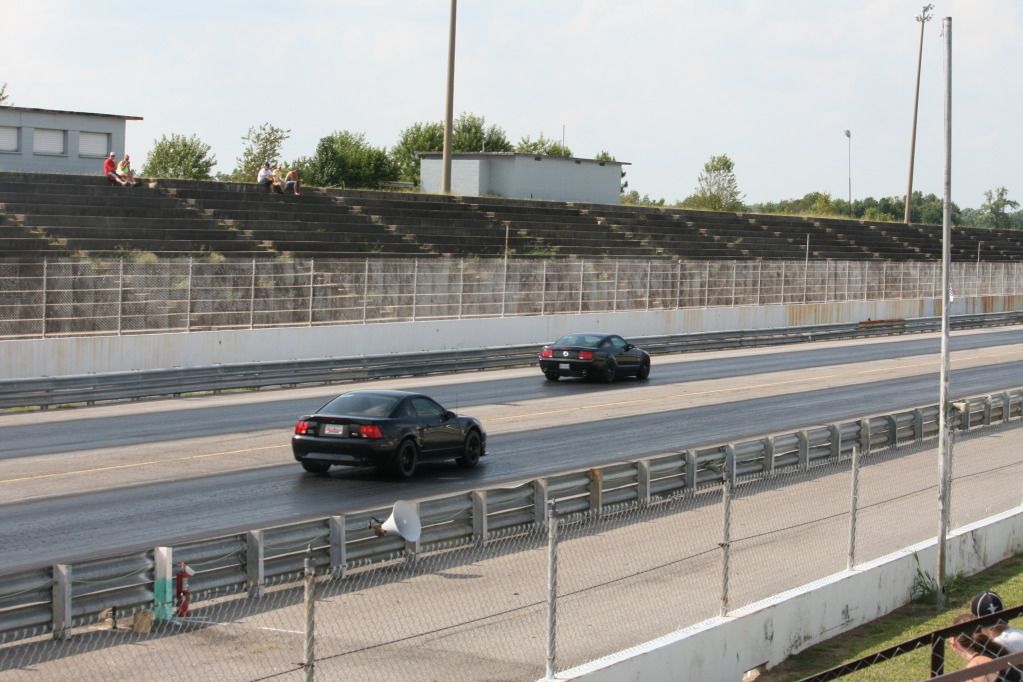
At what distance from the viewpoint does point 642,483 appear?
18.8 m

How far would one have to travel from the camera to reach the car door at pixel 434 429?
70.2 ft

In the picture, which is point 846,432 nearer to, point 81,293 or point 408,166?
point 81,293

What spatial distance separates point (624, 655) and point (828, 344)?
4579 centimetres

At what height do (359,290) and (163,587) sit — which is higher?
(359,290)

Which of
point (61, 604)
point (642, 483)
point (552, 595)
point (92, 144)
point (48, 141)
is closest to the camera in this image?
point (552, 595)

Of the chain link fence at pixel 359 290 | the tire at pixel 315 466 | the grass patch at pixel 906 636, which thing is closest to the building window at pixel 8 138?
the chain link fence at pixel 359 290

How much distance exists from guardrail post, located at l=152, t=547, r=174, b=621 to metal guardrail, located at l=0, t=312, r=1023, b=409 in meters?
17.7

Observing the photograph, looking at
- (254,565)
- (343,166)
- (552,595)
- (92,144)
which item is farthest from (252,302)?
(343,166)

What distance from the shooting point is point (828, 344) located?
2152 inches

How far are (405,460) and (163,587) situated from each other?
9313 mm

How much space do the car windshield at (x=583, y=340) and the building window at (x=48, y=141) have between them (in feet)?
85.5

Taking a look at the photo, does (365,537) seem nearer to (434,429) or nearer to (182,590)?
(182,590)

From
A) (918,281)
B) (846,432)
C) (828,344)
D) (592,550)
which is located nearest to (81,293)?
(846,432)

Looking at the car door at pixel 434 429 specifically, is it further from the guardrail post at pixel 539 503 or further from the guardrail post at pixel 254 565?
the guardrail post at pixel 254 565
